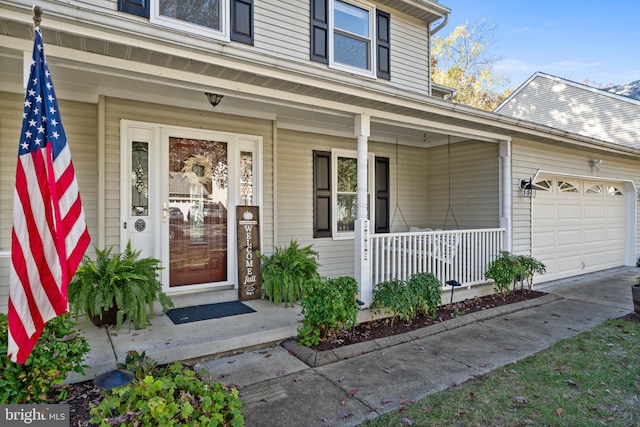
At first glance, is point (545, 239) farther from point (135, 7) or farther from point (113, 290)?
point (135, 7)

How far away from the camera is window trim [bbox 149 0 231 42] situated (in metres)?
4.92

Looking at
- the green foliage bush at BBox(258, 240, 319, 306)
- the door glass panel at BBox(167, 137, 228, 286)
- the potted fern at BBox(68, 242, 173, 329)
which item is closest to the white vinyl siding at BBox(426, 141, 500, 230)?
the green foliage bush at BBox(258, 240, 319, 306)

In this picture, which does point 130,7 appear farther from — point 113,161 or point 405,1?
point 405,1

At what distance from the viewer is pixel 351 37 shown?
6.77m

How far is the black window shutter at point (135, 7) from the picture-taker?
4770 mm

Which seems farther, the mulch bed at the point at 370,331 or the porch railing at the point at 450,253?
the porch railing at the point at 450,253

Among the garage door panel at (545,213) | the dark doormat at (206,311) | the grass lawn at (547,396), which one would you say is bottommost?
the grass lawn at (547,396)

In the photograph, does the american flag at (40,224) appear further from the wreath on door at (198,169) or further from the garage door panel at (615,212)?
the garage door panel at (615,212)

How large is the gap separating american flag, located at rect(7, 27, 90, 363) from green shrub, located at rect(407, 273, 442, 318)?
3.77 metres

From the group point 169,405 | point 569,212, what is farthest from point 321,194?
point 569,212

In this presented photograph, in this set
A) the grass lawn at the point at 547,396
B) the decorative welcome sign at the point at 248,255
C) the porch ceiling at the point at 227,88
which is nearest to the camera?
the grass lawn at the point at 547,396

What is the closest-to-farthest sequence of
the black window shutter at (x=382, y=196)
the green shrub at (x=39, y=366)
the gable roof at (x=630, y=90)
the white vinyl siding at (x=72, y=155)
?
the green shrub at (x=39, y=366)
the white vinyl siding at (x=72, y=155)
the black window shutter at (x=382, y=196)
the gable roof at (x=630, y=90)

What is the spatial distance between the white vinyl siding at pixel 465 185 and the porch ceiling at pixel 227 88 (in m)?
0.74

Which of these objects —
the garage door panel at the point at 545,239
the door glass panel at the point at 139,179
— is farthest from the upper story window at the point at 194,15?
the garage door panel at the point at 545,239
